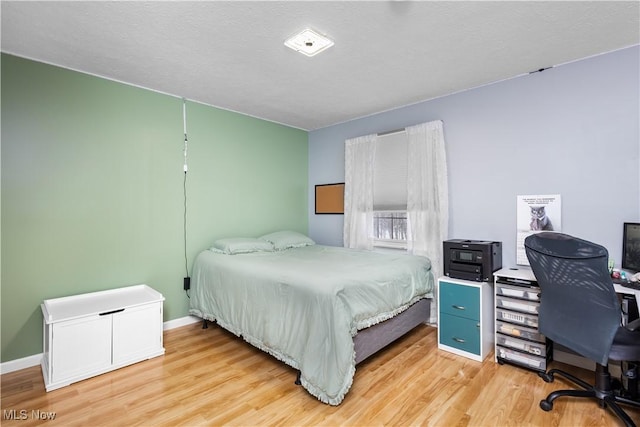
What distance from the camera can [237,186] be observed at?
390 cm

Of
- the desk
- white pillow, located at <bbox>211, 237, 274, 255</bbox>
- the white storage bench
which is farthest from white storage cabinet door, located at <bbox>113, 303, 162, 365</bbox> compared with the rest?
the desk

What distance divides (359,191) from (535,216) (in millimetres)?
1971

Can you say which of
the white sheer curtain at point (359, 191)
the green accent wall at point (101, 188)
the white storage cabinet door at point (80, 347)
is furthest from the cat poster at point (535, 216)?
the white storage cabinet door at point (80, 347)

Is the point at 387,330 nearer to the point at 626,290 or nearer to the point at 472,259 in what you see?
the point at 472,259

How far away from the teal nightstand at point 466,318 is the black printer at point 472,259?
7 cm

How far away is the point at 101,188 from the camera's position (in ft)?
9.32

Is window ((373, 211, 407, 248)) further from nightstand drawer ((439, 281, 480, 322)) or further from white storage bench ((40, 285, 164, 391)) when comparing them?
white storage bench ((40, 285, 164, 391))

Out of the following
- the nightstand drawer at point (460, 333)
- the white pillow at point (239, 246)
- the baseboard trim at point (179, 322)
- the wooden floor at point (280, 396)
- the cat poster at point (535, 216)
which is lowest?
the wooden floor at point (280, 396)

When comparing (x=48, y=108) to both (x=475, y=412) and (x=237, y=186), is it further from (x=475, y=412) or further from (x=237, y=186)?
(x=475, y=412)

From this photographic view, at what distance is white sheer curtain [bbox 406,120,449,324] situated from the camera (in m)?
3.26

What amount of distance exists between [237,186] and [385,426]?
9.97ft

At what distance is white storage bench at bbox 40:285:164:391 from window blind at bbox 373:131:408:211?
8.82ft

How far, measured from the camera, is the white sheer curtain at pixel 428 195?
3264 mm

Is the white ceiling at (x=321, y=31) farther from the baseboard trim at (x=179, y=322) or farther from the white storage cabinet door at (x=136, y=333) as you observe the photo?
the baseboard trim at (x=179, y=322)
